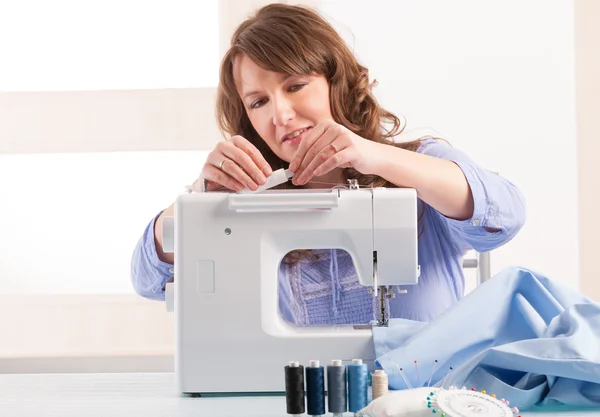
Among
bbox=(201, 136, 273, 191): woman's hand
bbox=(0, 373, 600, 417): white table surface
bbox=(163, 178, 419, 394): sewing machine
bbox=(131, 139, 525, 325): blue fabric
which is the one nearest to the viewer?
bbox=(0, 373, 600, 417): white table surface

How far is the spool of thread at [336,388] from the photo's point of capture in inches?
45.8

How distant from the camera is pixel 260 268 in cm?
152

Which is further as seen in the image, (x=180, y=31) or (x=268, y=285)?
(x=180, y=31)

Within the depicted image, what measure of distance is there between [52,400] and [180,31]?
2395mm

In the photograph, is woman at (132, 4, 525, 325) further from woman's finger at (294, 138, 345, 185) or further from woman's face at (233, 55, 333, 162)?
woman's finger at (294, 138, 345, 185)

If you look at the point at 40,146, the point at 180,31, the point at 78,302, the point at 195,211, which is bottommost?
the point at 78,302

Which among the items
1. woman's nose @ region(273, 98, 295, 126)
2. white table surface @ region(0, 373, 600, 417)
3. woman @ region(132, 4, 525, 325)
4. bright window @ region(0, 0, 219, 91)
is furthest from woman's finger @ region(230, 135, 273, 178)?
bright window @ region(0, 0, 219, 91)

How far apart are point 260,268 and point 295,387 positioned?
0.38 meters

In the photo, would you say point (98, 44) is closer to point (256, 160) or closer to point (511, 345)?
point (256, 160)

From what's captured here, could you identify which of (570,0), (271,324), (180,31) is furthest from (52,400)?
(570,0)

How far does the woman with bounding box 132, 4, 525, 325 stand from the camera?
1.79 metres

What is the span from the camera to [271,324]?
1.51 metres

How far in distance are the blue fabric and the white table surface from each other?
390 mm

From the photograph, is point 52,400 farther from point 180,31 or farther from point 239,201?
point 180,31
